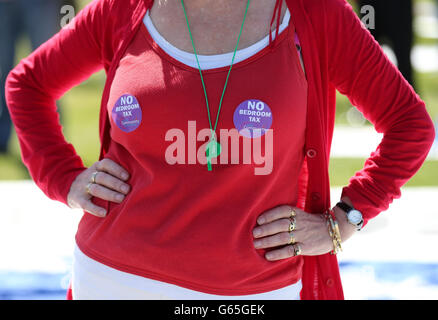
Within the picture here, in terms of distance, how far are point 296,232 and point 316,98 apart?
13.9 inches

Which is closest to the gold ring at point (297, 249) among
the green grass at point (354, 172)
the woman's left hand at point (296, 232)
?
the woman's left hand at point (296, 232)

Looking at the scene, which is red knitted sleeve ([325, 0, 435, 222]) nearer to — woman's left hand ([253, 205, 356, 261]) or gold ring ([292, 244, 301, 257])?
woman's left hand ([253, 205, 356, 261])

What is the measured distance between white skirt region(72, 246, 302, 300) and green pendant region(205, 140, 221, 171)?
11.9 inches

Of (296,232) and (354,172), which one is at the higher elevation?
(354,172)

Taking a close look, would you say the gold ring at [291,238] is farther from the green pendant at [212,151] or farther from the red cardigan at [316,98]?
the green pendant at [212,151]

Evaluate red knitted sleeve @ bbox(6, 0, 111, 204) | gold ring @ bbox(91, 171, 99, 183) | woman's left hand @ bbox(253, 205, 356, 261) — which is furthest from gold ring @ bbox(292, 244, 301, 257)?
red knitted sleeve @ bbox(6, 0, 111, 204)

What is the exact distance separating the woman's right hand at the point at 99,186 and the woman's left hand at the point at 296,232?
364 millimetres

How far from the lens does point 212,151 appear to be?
4.85 ft

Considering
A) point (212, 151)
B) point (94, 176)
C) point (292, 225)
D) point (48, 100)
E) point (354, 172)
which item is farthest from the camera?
point (354, 172)

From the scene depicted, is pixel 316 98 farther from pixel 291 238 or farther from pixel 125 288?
pixel 125 288

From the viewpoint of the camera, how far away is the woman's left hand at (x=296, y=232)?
1542mm

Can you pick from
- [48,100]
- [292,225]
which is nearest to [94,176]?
[48,100]

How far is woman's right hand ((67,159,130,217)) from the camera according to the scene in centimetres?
163
